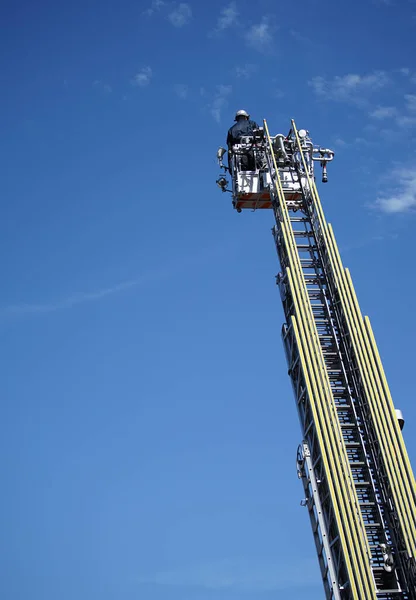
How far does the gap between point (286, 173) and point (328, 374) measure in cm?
1273

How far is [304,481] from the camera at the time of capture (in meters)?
31.7

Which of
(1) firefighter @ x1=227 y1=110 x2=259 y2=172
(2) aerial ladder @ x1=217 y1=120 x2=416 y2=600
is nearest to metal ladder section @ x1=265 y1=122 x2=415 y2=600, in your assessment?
(2) aerial ladder @ x1=217 y1=120 x2=416 y2=600

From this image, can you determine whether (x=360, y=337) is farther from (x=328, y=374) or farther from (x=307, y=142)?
(x=307, y=142)

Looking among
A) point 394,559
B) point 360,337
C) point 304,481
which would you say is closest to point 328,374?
point 360,337

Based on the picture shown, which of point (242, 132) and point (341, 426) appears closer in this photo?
point (341, 426)

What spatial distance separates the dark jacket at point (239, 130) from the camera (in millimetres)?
42781

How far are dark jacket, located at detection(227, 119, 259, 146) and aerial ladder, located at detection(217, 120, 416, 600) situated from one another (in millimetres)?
3958

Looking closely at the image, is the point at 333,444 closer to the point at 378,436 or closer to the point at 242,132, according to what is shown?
the point at 378,436

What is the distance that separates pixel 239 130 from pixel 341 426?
19.2 m

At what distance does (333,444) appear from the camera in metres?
30.2

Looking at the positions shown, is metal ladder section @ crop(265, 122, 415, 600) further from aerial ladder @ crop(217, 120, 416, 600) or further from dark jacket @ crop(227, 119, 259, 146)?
dark jacket @ crop(227, 119, 259, 146)

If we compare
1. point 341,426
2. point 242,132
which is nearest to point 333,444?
point 341,426

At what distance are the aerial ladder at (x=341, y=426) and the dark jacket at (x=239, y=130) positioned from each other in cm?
396

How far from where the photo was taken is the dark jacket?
42.8 metres
